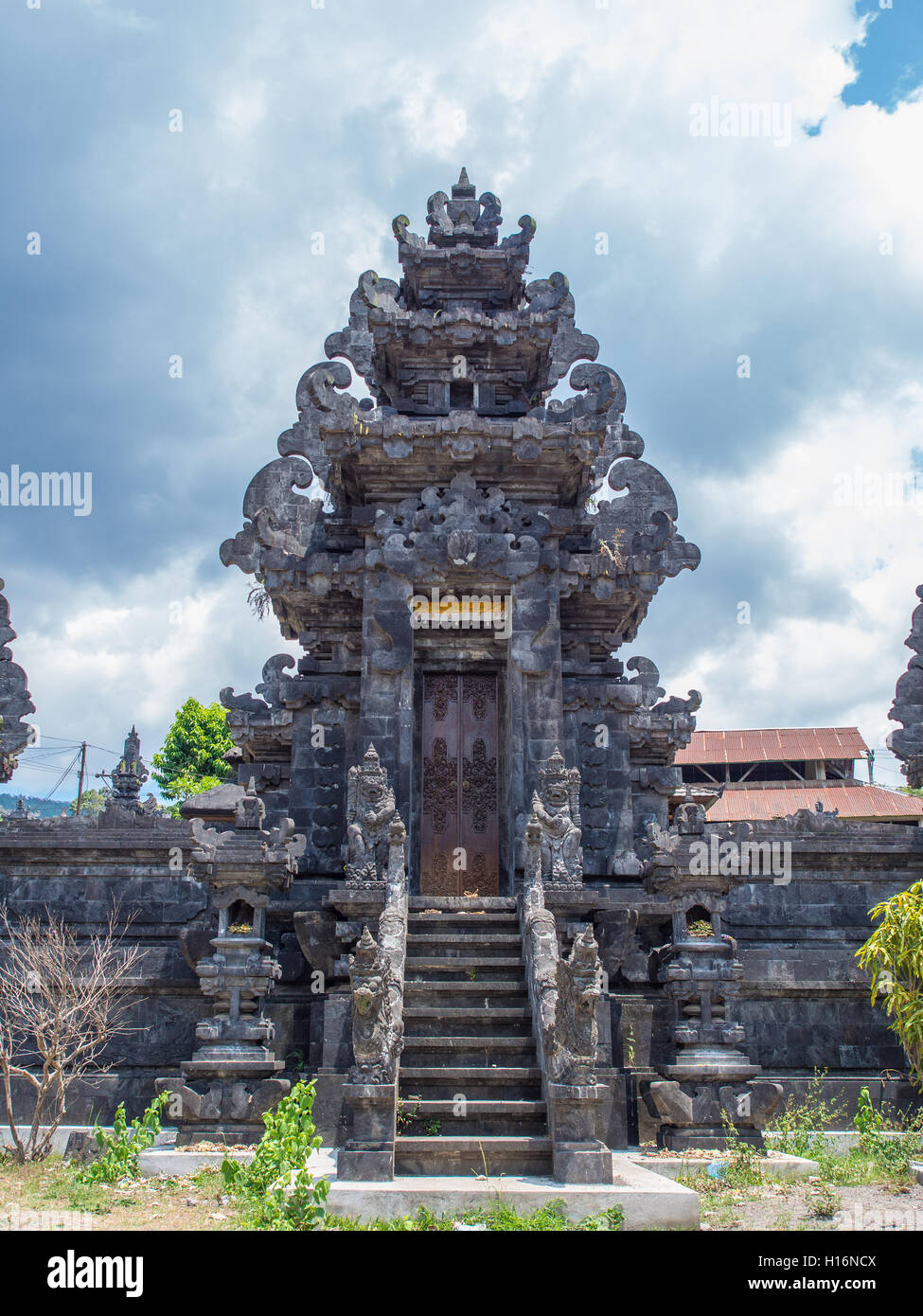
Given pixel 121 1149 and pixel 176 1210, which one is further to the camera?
pixel 121 1149

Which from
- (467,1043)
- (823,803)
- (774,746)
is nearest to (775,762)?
(774,746)

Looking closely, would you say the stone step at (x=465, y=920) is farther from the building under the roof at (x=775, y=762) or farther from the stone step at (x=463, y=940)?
the building under the roof at (x=775, y=762)

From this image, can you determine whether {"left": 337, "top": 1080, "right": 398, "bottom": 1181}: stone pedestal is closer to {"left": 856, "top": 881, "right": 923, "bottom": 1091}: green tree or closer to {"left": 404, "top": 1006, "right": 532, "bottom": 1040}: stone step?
{"left": 404, "top": 1006, "right": 532, "bottom": 1040}: stone step

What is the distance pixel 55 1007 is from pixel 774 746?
3395 centimetres

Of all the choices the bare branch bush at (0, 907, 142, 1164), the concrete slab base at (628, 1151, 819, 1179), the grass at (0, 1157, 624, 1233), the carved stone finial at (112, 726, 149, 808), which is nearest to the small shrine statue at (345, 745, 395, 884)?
the bare branch bush at (0, 907, 142, 1164)

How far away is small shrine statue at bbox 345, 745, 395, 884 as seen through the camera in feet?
38.0

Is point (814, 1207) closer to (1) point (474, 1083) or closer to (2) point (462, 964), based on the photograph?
(1) point (474, 1083)

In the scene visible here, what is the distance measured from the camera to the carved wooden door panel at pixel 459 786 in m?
13.9

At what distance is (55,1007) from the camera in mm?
9781

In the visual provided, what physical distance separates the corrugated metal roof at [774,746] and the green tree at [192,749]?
755 inches

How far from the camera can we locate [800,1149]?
10539 mm

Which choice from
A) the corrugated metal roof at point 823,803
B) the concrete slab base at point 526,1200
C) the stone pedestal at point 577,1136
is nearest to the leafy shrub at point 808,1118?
the stone pedestal at point 577,1136

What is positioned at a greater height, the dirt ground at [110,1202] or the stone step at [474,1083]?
the stone step at [474,1083]
